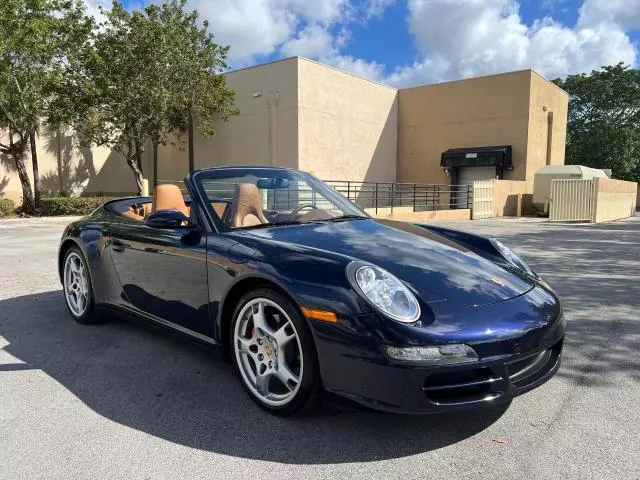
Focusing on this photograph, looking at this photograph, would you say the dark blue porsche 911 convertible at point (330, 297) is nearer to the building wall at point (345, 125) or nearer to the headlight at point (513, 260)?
the headlight at point (513, 260)

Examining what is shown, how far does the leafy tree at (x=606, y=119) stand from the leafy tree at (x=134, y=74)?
100 feet

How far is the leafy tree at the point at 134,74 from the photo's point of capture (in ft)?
60.6

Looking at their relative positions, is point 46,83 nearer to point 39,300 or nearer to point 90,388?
point 39,300

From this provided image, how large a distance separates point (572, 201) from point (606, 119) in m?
22.7

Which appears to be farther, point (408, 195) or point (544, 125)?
point (408, 195)

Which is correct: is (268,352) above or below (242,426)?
above

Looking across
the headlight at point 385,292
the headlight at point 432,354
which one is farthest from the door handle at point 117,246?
the headlight at point 432,354

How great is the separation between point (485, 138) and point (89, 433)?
2665 cm

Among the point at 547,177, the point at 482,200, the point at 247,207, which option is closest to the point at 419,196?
the point at 482,200

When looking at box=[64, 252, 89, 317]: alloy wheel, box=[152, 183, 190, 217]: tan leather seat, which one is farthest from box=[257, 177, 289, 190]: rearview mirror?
box=[64, 252, 89, 317]: alloy wheel

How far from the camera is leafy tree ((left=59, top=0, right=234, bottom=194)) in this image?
→ 18.5 metres

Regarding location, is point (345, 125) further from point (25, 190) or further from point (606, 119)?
point (606, 119)

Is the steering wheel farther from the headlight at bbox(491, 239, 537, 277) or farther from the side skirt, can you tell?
the headlight at bbox(491, 239, 537, 277)

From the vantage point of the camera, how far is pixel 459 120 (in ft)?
A: 89.0
